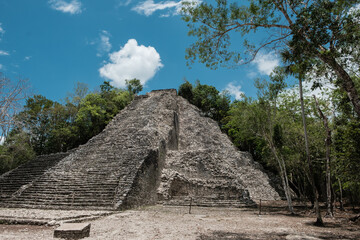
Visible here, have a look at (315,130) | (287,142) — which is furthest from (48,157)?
(315,130)

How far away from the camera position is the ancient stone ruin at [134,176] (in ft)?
37.4

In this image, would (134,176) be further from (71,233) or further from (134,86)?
(134,86)

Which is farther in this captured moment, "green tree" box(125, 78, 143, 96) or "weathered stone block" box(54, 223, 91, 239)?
→ "green tree" box(125, 78, 143, 96)

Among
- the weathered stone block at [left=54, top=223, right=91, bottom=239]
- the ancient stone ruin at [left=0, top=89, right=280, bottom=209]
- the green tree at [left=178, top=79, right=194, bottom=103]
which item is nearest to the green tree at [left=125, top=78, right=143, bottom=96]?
the green tree at [left=178, top=79, right=194, bottom=103]

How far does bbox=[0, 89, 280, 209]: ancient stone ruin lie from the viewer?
1140cm

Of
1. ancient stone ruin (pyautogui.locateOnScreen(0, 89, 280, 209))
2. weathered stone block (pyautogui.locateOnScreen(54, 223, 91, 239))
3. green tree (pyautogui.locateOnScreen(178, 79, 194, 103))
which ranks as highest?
green tree (pyautogui.locateOnScreen(178, 79, 194, 103))

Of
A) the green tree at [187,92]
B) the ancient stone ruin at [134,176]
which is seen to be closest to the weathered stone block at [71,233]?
the ancient stone ruin at [134,176]

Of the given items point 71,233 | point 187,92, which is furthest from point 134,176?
point 187,92

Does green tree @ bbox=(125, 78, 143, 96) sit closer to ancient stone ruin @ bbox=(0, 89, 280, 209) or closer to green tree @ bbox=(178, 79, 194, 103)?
green tree @ bbox=(178, 79, 194, 103)

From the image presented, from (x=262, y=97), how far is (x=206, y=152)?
23.2 ft

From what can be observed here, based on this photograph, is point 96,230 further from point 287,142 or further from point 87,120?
point 87,120

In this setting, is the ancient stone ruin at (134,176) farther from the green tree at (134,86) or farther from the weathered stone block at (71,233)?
the green tree at (134,86)

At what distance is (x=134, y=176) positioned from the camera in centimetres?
1198

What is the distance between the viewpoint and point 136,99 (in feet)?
94.8
